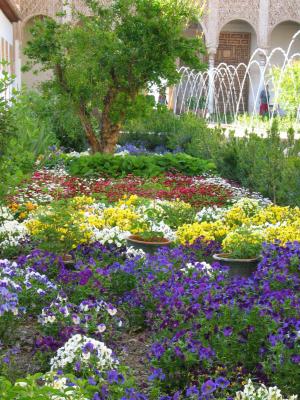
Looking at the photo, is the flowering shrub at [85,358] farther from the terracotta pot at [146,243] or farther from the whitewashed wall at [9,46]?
the whitewashed wall at [9,46]

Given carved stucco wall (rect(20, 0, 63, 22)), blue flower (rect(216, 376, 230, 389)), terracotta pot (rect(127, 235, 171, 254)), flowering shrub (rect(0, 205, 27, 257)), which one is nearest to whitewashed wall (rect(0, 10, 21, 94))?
carved stucco wall (rect(20, 0, 63, 22))

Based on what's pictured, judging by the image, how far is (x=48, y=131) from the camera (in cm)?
1104

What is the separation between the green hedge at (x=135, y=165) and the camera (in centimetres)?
947

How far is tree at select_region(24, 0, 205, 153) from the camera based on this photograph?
9977mm

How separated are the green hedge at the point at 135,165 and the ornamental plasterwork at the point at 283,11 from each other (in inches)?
669

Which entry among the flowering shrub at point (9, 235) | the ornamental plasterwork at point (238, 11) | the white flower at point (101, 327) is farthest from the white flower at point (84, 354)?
the ornamental plasterwork at point (238, 11)

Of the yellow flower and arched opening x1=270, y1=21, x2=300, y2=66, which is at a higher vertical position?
arched opening x1=270, y1=21, x2=300, y2=66

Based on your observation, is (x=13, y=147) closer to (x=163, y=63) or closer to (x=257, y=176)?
(x=257, y=176)

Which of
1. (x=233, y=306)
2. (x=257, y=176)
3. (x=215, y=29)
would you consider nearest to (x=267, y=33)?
(x=215, y=29)

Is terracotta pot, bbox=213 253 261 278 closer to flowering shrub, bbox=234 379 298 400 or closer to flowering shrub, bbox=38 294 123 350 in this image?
flowering shrub, bbox=38 294 123 350

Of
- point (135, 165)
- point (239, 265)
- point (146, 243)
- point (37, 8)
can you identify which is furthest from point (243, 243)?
point (37, 8)

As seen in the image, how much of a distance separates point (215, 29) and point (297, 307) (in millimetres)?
23431

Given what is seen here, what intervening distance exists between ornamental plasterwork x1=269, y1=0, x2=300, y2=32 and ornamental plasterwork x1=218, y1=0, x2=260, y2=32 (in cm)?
51

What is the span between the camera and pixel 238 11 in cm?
2586
